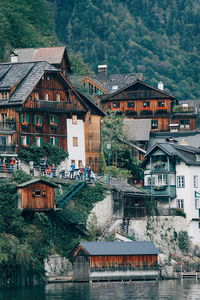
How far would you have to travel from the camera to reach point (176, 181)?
12744 centimetres

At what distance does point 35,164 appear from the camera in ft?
400

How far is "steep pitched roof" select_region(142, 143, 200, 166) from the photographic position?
126812 millimetres

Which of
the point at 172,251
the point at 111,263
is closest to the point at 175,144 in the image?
the point at 172,251

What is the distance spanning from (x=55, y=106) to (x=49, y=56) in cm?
1544

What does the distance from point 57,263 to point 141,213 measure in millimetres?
14786

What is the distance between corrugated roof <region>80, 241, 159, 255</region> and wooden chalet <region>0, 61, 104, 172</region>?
15.4 m

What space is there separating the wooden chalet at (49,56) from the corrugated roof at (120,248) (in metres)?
33.4

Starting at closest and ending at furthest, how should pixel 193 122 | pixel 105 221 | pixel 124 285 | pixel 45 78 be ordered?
pixel 124 285
pixel 105 221
pixel 45 78
pixel 193 122

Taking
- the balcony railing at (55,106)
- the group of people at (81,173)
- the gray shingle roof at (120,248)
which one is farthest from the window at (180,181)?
the gray shingle roof at (120,248)

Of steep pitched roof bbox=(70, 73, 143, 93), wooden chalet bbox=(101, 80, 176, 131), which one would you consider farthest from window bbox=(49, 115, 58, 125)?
steep pitched roof bbox=(70, 73, 143, 93)

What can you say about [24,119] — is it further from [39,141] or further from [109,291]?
[109,291]

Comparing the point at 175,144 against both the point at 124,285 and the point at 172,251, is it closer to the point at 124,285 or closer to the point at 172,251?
the point at 172,251

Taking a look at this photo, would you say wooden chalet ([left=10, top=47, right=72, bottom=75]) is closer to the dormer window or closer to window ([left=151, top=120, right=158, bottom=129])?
window ([left=151, top=120, right=158, bottom=129])

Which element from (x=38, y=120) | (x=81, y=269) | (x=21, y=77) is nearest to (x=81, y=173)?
(x=38, y=120)
